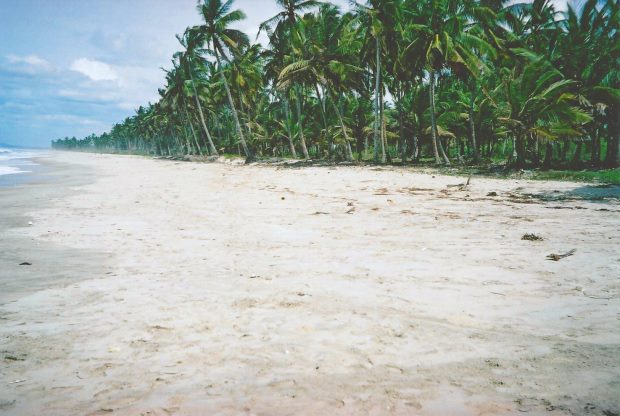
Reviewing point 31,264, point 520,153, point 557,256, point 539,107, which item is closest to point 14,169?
point 31,264

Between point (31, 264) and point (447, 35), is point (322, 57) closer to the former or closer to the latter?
point (447, 35)

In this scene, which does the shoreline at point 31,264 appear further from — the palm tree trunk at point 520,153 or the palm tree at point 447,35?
the palm tree at point 447,35

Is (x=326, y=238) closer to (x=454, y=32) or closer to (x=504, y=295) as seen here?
A: (x=504, y=295)

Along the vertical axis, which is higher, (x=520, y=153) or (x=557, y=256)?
(x=520, y=153)

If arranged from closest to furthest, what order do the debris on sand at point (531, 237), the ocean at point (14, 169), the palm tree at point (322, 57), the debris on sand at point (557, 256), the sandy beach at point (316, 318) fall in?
1. the sandy beach at point (316, 318)
2. the debris on sand at point (557, 256)
3. the debris on sand at point (531, 237)
4. the ocean at point (14, 169)
5. the palm tree at point (322, 57)

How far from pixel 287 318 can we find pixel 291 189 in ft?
32.4

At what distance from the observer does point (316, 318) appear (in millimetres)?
3430

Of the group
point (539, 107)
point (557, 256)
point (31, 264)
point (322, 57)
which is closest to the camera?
point (557, 256)

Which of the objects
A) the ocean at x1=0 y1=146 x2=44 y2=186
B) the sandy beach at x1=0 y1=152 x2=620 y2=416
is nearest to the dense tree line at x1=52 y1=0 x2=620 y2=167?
the sandy beach at x1=0 y1=152 x2=620 y2=416

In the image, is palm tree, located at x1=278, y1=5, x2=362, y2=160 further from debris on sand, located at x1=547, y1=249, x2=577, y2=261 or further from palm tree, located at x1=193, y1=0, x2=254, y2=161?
debris on sand, located at x1=547, y1=249, x2=577, y2=261

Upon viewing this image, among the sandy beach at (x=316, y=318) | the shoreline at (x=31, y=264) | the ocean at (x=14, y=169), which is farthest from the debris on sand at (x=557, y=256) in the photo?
the ocean at (x=14, y=169)

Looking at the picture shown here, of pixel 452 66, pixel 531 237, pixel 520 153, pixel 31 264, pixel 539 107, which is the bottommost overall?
pixel 31 264

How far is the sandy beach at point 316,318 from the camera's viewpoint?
2365 millimetres

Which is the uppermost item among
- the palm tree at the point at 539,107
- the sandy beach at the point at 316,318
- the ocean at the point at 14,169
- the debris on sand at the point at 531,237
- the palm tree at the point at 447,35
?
the palm tree at the point at 447,35
